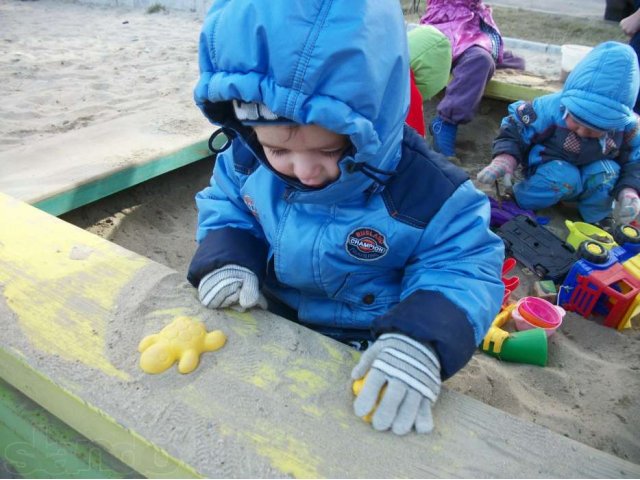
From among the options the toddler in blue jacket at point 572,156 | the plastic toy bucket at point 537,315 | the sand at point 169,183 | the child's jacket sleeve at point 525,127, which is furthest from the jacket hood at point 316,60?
the child's jacket sleeve at point 525,127

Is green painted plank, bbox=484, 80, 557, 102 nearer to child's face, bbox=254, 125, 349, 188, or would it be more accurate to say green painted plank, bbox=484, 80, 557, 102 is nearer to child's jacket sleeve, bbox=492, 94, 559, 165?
child's jacket sleeve, bbox=492, 94, 559, 165

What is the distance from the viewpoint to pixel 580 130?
248cm

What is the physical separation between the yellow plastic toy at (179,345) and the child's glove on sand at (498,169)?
189 cm

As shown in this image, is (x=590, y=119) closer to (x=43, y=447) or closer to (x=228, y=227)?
(x=228, y=227)

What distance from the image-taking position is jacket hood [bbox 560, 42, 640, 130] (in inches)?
85.6

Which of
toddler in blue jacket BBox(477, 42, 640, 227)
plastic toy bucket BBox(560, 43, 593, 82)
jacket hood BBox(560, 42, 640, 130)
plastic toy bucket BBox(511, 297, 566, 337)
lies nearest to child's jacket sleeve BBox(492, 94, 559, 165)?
toddler in blue jacket BBox(477, 42, 640, 227)

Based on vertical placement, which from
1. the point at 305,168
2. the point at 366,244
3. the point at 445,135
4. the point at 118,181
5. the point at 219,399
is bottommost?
the point at 445,135

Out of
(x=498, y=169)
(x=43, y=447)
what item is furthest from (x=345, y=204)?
(x=498, y=169)

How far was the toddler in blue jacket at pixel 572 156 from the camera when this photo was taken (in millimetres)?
2402

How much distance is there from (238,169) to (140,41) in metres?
4.55

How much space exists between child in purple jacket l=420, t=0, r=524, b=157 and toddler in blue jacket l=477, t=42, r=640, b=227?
1.80ft

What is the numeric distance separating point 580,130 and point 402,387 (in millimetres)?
2104

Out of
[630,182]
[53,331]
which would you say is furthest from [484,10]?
[53,331]

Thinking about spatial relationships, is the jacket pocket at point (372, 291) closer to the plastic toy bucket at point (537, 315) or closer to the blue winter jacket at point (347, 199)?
the blue winter jacket at point (347, 199)
